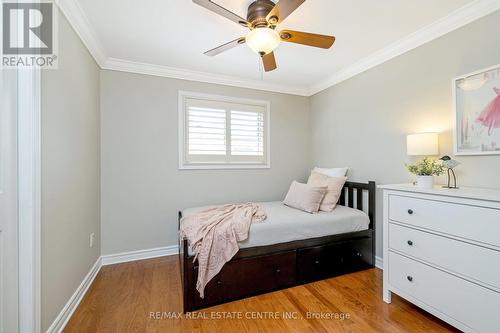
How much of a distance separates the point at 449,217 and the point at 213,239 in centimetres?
179

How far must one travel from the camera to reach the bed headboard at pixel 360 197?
8.52 ft

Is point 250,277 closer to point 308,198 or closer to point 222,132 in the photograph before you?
point 308,198

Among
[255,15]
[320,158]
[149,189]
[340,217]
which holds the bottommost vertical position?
[340,217]

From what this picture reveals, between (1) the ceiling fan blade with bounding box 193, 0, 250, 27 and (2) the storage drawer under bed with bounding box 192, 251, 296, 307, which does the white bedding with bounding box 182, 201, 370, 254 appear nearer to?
(2) the storage drawer under bed with bounding box 192, 251, 296, 307

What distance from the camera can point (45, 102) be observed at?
1.41 m

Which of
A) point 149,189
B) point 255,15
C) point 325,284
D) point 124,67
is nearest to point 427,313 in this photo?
point 325,284

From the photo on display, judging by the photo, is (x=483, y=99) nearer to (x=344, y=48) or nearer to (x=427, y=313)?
(x=344, y=48)

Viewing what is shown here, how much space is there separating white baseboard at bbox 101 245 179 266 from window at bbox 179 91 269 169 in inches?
45.5

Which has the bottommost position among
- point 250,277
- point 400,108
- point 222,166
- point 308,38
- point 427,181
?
point 250,277

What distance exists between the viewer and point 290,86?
3641 millimetres

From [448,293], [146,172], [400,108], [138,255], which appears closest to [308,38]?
[400,108]

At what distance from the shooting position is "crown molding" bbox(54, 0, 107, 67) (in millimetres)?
1662

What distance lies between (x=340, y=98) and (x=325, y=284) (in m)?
2.50

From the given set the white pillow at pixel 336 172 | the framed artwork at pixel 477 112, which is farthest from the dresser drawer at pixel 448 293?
the white pillow at pixel 336 172
